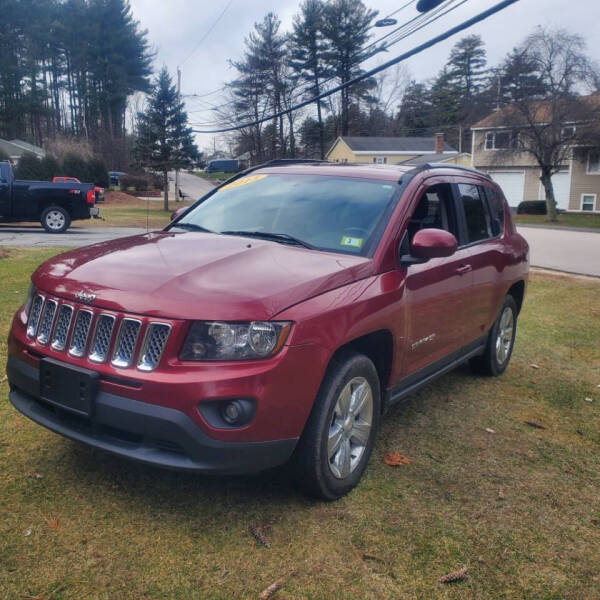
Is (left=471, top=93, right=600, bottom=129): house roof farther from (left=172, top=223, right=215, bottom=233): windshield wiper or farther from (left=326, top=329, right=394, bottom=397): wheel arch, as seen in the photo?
(left=326, top=329, right=394, bottom=397): wheel arch

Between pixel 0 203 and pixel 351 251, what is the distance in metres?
15.9

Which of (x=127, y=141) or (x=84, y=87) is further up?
(x=84, y=87)

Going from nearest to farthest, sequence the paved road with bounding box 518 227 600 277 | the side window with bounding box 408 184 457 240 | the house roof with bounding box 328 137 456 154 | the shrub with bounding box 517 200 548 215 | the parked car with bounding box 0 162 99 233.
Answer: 1. the side window with bounding box 408 184 457 240
2. the paved road with bounding box 518 227 600 277
3. the parked car with bounding box 0 162 99 233
4. the shrub with bounding box 517 200 548 215
5. the house roof with bounding box 328 137 456 154

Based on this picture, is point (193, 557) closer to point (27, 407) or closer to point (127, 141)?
point (27, 407)

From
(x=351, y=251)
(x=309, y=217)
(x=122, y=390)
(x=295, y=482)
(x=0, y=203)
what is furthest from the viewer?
(x=0, y=203)

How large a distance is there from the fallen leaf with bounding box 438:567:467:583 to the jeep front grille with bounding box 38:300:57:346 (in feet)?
7.25

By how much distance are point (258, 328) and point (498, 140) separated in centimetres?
4088

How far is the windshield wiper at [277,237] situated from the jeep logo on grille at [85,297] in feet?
4.00

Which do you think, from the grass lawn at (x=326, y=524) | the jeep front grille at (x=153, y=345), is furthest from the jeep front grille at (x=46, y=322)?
the grass lawn at (x=326, y=524)

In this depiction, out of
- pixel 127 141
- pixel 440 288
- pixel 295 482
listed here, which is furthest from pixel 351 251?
pixel 127 141

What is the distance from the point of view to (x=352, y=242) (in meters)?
3.74

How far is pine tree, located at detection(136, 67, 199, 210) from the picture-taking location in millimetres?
38938

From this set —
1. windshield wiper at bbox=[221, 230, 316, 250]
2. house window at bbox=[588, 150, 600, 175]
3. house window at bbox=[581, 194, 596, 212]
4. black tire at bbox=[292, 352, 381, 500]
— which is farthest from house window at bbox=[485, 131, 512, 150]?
black tire at bbox=[292, 352, 381, 500]

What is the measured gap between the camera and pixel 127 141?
55875 millimetres
